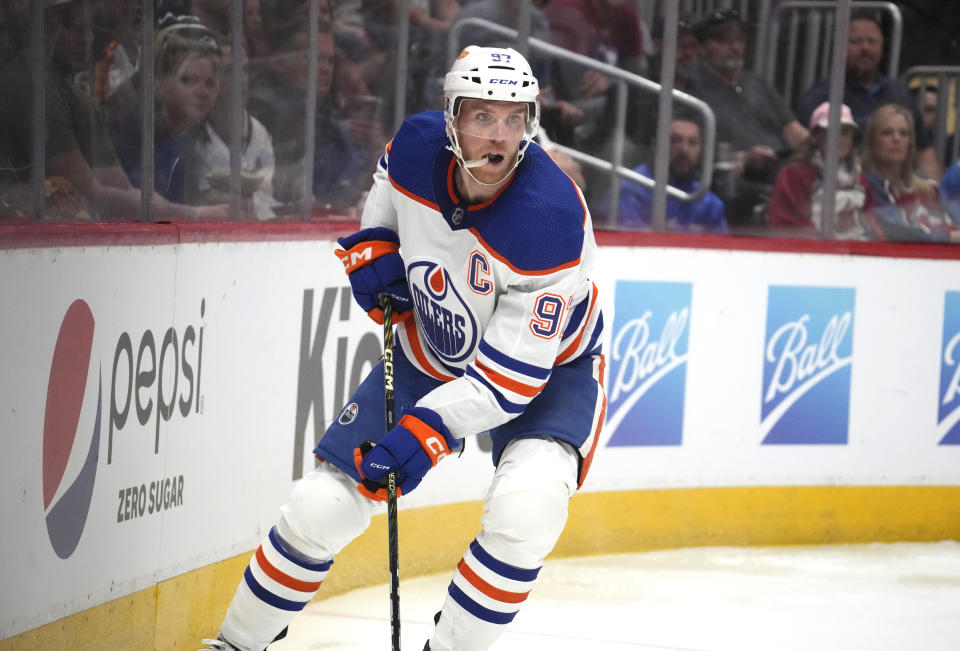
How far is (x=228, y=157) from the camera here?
3.88m

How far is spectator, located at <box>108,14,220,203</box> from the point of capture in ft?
11.1

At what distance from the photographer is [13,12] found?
283 cm

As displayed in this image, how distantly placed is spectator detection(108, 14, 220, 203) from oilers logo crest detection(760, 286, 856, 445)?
2.40m

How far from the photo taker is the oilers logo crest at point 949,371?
5.41m

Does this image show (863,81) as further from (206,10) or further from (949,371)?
(206,10)

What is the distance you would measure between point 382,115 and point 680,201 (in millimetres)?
1280

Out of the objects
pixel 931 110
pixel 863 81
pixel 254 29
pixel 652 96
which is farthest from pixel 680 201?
pixel 254 29

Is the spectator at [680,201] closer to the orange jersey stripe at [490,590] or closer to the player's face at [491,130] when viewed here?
the player's face at [491,130]

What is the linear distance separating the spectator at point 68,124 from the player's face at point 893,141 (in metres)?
3.23

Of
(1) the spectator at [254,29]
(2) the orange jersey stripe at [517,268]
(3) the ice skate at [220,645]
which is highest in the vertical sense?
(1) the spectator at [254,29]

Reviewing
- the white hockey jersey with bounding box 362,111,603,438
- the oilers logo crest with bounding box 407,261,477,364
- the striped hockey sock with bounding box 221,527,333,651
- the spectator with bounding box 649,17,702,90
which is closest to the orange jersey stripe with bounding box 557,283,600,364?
the white hockey jersey with bounding box 362,111,603,438

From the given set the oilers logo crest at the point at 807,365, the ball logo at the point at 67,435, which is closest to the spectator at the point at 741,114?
the oilers logo crest at the point at 807,365

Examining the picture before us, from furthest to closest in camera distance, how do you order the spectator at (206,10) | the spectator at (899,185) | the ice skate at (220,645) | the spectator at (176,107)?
the spectator at (899,185) < the spectator at (206,10) < the spectator at (176,107) < the ice skate at (220,645)

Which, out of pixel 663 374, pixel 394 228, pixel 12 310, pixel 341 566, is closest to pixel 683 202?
pixel 663 374
